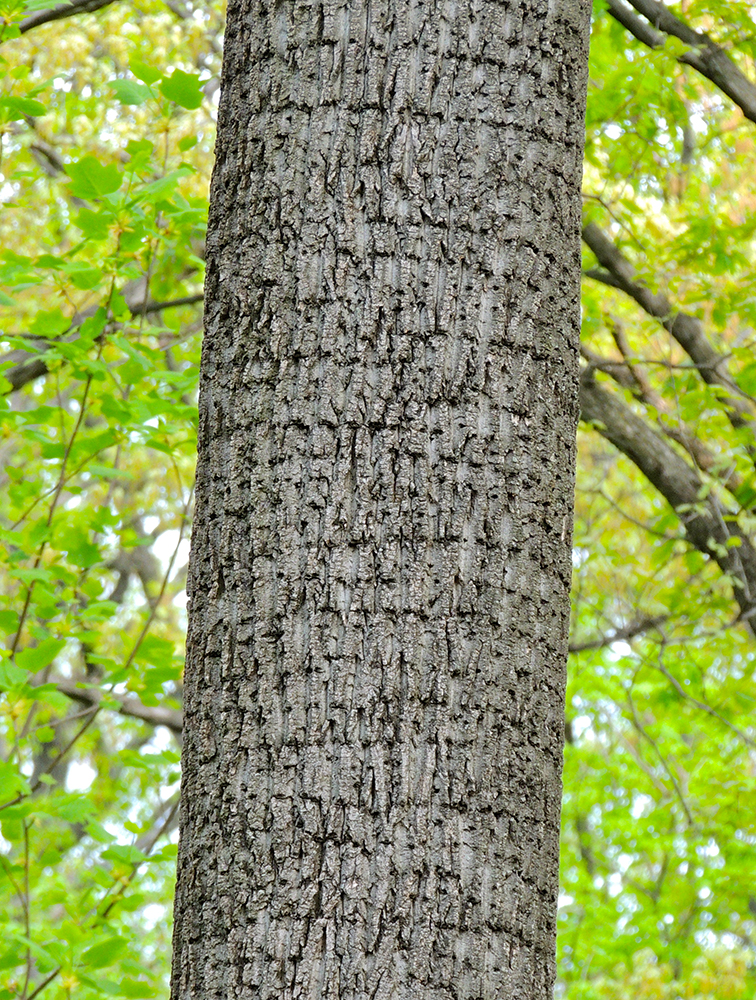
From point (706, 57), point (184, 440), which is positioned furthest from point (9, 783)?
point (706, 57)

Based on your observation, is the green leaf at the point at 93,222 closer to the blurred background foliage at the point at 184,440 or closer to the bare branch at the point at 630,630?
the blurred background foliage at the point at 184,440

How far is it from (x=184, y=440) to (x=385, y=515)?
6.63 ft

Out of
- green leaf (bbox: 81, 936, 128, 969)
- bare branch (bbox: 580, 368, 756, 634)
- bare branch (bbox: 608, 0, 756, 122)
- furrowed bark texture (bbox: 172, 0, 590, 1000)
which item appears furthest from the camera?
bare branch (bbox: 580, 368, 756, 634)

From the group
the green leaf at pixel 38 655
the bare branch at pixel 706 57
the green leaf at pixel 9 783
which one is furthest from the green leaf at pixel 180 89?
the bare branch at pixel 706 57

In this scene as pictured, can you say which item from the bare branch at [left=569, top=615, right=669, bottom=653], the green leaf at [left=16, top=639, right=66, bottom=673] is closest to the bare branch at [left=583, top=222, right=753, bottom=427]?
the bare branch at [left=569, top=615, right=669, bottom=653]

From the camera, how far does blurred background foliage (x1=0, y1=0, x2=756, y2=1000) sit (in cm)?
263

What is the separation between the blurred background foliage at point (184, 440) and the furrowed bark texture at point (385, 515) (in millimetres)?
1302

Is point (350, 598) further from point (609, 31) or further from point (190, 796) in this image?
point (609, 31)

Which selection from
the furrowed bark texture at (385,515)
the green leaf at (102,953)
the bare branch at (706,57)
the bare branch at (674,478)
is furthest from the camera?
the bare branch at (674,478)

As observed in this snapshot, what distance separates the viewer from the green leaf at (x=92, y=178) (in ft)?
7.52

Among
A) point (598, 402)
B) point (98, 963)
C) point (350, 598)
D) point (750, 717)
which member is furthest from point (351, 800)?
point (750, 717)

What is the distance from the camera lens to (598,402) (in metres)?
4.93

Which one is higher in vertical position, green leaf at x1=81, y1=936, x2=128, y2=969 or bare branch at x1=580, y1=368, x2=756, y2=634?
bare branch at x1=580, y1=368, x2=756, y2=634

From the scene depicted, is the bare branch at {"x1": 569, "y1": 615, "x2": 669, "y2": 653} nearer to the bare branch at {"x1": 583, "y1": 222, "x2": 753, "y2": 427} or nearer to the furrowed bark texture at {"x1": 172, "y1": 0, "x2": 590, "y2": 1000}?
the bare branch at {"x1": 583, "y1": 222, "x2": 753, "y2": 427}
